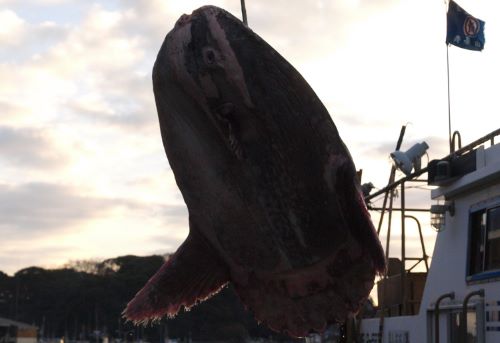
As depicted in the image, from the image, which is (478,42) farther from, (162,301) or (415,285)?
(162,301)

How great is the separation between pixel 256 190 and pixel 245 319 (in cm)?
6612

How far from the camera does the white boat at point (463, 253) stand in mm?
8453

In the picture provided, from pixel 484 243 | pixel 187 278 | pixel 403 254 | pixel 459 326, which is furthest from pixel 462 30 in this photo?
pixel 187 278

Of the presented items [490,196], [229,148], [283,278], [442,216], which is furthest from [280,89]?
[442,216]

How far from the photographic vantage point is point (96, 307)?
98.1 meters

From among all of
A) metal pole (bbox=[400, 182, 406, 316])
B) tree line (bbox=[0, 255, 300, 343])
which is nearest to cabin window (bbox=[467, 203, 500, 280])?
metal pole (bbox=[400, 182, 406, 316])

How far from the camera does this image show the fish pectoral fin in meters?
3.24

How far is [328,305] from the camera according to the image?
3.10 meters

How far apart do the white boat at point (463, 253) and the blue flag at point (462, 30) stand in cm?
235

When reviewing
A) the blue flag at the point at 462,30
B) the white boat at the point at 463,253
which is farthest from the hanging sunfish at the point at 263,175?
the blue flag at the point at 462,30

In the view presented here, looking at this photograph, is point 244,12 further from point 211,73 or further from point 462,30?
point 462,30

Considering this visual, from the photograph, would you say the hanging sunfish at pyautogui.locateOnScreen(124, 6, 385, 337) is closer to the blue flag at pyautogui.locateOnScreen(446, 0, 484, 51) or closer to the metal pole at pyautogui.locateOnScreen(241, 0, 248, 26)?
the metal pole at pyautogui.locateOnScreen(241, 0, 248, 26)

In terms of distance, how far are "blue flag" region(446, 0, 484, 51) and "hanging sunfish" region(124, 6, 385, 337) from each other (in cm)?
930

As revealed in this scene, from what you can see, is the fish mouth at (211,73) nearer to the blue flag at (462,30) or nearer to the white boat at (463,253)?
the white boat at (463,253)
